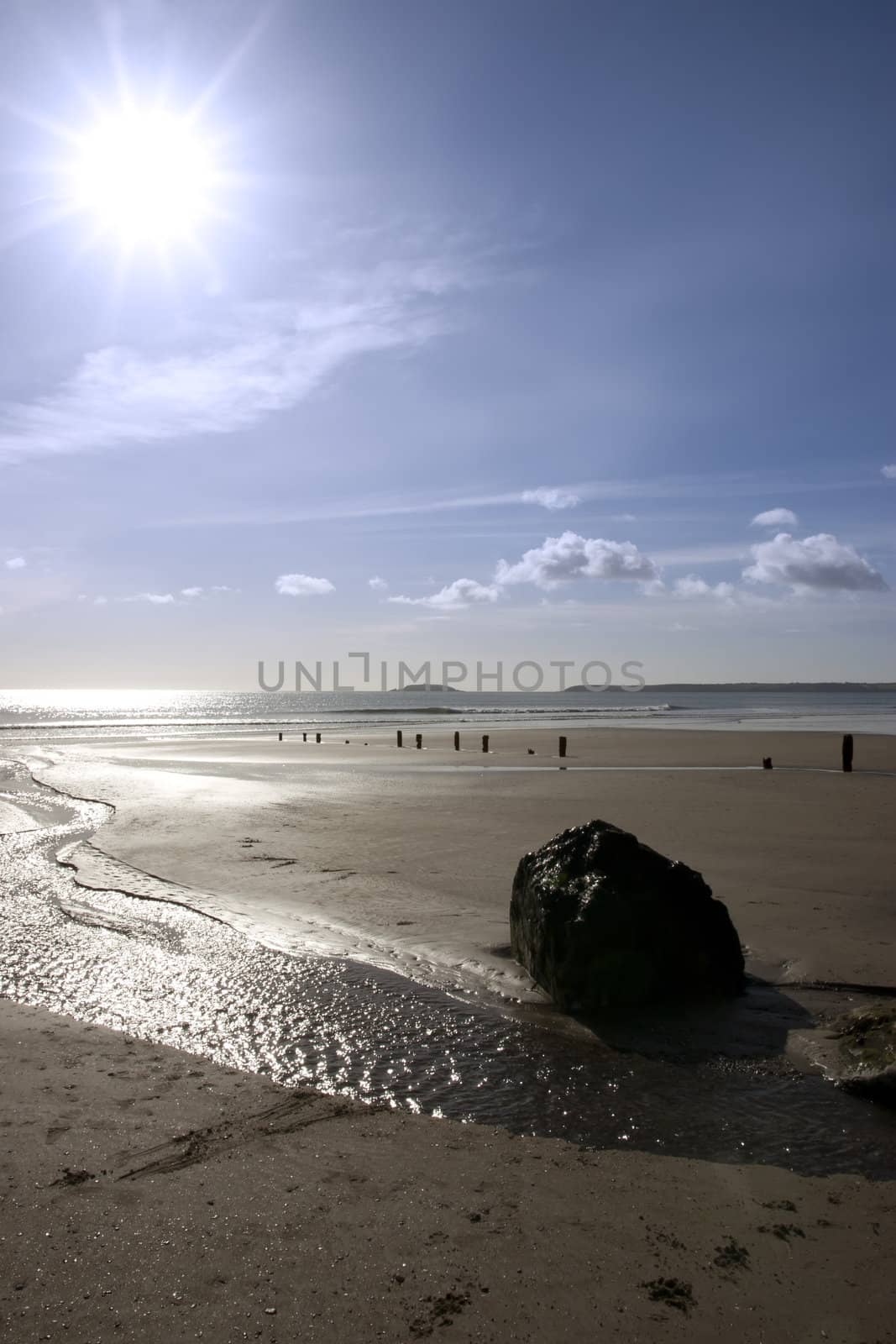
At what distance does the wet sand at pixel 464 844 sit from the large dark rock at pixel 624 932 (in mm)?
641

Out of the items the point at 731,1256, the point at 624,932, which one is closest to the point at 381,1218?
the point at 731,1256

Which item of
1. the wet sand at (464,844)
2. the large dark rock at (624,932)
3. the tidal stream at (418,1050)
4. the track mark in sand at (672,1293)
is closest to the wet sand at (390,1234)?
the track mark in sand at (672,1293)

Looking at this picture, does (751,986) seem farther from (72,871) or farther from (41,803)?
(41,803)

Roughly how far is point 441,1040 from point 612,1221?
2.12 metres

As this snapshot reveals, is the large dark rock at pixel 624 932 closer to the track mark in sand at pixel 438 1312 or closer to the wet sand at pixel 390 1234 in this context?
the wet sand at pixel 390 1234

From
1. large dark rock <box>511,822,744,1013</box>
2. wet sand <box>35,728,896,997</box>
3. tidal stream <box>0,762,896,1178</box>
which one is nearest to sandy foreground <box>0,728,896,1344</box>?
wet sand <box>35,728,896,997</box>

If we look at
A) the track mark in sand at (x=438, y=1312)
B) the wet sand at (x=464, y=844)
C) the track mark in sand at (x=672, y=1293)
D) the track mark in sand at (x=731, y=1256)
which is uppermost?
the track mark in sand at (x=438, y=1312)

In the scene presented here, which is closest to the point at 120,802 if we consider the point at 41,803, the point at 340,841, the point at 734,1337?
the point at 41,803

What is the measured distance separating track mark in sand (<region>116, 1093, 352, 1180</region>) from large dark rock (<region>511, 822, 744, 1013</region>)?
2087 mm

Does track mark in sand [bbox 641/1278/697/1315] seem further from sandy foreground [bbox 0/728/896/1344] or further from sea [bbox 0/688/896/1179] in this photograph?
sea [bbox 0/688/896/1179]

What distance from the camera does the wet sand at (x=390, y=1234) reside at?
304 cm

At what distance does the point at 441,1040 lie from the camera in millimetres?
5613

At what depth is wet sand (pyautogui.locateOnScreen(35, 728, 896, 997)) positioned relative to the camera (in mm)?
7719

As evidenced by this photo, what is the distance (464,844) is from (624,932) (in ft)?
21.4
